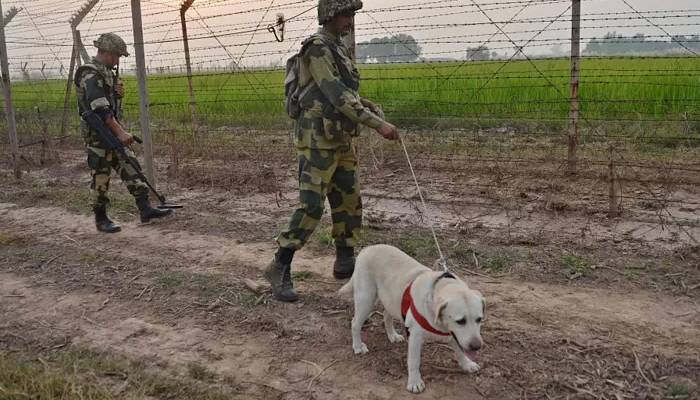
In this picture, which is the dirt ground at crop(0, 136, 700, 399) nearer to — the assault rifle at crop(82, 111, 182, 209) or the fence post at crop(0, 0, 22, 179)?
the assault rifle at crop(82, 111, 182, 209)

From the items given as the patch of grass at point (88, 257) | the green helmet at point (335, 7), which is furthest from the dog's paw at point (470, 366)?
the patch of grass at point (88, 257)

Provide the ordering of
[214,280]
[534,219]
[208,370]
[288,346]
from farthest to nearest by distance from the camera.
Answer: [534,219]
[214,280]
[288,346]
[208,370]

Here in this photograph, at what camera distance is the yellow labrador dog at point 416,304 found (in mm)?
2416

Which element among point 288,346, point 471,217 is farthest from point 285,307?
point 471,217

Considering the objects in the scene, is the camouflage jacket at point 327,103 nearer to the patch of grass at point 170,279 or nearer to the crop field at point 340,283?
the crop field at point 340,283

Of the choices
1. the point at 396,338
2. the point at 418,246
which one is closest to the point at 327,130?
the point at 396,338

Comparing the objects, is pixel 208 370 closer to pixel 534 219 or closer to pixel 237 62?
pixel 534 219

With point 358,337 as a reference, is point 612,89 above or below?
above

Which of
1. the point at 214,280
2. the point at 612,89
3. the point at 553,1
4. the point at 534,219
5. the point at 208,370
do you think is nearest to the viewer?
the point at 208,370

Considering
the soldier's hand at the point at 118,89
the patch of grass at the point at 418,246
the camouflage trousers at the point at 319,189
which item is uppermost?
the soldier's hand at the point at 118,89

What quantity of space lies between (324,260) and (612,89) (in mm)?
7245

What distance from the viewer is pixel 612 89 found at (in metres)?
9.55

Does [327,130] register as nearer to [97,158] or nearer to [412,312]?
[412,312]

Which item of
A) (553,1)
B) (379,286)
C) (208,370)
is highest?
(553,1)
